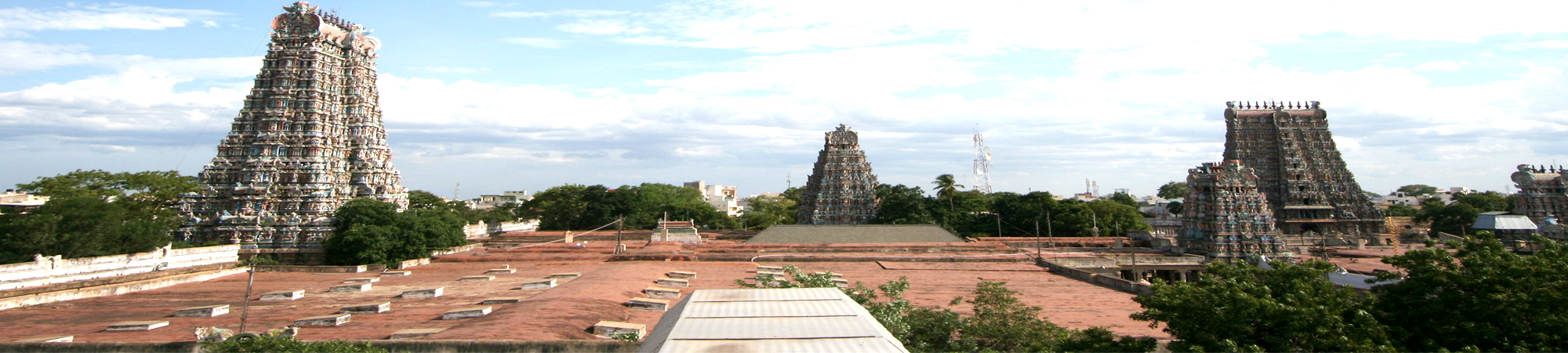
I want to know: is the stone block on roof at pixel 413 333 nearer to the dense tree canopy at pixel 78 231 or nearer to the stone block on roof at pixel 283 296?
the stone block on roof at pixel 283 296

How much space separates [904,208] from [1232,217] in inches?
Result: 979

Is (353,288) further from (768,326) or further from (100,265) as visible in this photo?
(768,326)

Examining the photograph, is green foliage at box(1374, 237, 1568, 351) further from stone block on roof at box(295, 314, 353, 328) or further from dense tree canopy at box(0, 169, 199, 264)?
dense tree canopy at box(0, 169, 199, 264)

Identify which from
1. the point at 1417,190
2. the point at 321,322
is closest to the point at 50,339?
the point at 321,322

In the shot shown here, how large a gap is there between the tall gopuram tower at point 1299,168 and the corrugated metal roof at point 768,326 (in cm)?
6212

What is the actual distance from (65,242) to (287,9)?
20.3 metres

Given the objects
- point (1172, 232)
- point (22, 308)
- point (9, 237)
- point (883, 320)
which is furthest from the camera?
point (1172, 232)

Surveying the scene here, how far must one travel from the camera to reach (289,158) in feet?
140

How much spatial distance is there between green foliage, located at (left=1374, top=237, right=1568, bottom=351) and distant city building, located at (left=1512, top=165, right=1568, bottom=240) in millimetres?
53873

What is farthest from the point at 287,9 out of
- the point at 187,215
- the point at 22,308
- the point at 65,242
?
the point at 22,308

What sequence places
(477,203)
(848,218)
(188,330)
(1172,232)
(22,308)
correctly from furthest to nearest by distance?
1. (477,203)
2. (848,218)
3. (1172,232)
4. (22,308)
5. (188,330)

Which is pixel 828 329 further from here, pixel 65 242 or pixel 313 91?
pixel 313 91

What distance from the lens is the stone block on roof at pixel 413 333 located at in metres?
16.9

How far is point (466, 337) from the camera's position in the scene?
16812 mm
